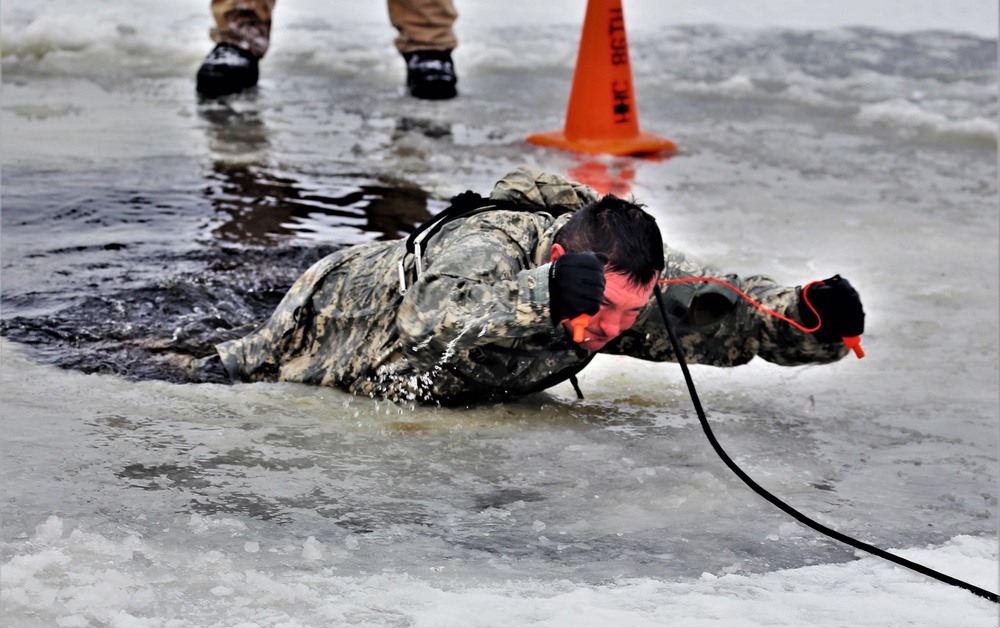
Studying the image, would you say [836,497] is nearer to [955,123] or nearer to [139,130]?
[139,130]

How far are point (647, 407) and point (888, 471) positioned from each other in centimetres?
64

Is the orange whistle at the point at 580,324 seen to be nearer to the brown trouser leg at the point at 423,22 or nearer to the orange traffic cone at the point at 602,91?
the orange traffic cone at the point at 602,91

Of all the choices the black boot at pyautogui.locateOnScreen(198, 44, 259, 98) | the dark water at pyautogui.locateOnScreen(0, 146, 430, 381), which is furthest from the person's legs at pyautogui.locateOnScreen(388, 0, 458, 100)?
the dark water at pyautogui.locateOnScreen(0, 146, 430, 381)

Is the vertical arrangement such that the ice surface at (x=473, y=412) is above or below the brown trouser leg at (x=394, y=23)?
below

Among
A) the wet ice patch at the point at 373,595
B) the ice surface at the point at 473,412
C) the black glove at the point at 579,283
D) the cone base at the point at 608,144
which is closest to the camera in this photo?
the wet ice patch at the point at 373,595

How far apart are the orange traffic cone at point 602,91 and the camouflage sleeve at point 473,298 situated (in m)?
3.39

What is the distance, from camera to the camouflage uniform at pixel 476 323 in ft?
8.33

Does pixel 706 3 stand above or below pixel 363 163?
above

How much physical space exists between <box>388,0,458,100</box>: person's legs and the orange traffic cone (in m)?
1.13

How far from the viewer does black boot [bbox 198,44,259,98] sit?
6621 mm

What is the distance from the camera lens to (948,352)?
356 cm

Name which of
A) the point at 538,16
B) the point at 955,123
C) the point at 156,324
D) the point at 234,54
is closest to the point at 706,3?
the point at 538,16

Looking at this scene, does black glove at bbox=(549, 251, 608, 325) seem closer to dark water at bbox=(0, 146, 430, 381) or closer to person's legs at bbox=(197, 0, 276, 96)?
dark water at bbox=(0, 146, 430, 381)

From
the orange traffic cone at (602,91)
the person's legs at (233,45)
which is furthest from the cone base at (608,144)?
the person's legs at (233,45)
